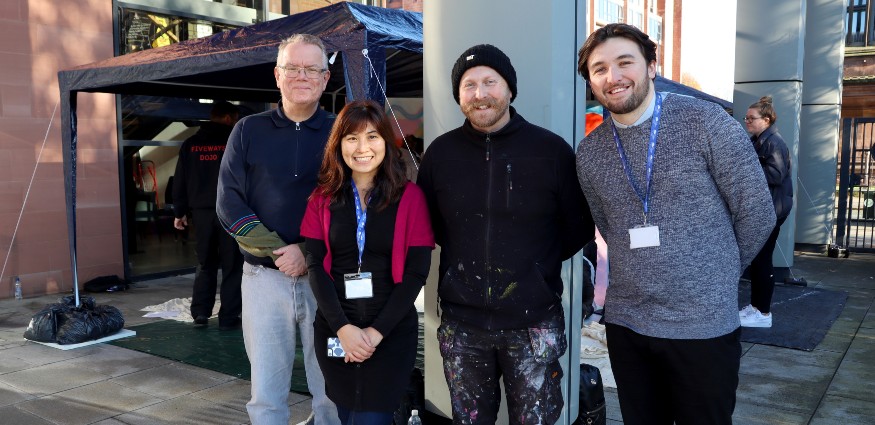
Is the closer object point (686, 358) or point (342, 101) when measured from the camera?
point (686, 358)

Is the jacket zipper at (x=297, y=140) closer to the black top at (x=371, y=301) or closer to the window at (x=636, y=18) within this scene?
the black top at (x=371, y=301)

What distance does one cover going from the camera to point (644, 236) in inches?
87.6

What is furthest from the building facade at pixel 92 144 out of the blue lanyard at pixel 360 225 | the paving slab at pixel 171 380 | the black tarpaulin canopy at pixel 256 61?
the blue lanyard at pixel 360 225

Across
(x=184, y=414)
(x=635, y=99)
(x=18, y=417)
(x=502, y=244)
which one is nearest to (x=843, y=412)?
(x=502, y=244)

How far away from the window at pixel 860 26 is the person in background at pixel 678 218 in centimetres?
2118

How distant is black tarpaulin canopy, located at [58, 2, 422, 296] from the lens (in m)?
4.20

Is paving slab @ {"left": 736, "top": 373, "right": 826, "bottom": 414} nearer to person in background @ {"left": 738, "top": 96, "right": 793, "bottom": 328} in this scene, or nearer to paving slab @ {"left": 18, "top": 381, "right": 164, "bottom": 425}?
person in background @ {"left": 738, "top": 96, "right": 793, "bottom": 328}

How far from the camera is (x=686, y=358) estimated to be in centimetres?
222

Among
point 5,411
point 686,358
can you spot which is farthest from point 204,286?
point 686,358

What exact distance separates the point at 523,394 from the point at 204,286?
447 centimetres

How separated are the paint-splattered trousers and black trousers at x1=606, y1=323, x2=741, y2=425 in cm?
26

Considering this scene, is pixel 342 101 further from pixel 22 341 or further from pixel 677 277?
pixel 677 277

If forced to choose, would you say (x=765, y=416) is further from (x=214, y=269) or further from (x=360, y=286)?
(x=214, y=269)

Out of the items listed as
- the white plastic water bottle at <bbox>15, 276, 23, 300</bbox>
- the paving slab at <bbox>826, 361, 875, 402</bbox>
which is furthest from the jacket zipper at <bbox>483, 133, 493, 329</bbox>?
the white plastic water bottle at <bbox>15, 276, 23, 300</bbox>
